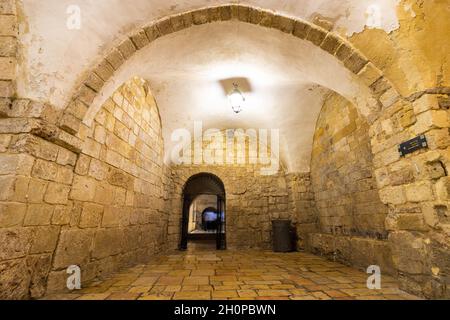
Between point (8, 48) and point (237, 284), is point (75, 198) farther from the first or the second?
point (237, 284)

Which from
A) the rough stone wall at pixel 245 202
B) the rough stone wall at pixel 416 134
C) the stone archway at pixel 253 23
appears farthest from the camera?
the rough stone wall at pixel 245 202

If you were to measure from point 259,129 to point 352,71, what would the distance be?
3546mm

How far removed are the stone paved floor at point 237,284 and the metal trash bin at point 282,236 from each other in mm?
1782

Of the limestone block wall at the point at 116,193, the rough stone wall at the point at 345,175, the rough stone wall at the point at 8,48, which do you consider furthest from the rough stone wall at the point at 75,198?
the rough stone wall at the point at 345,175

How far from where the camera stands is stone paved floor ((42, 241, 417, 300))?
6.84 feet

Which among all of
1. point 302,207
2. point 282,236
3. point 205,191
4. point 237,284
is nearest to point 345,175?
point 302,207

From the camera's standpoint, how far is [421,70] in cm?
207

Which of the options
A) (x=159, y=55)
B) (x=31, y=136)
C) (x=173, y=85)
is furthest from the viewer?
(x=173, y=85)

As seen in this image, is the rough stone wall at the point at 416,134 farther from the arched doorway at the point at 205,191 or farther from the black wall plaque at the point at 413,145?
the arched doorway at the point at 205,191

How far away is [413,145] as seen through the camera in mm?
2045

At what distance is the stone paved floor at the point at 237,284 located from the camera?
2.08 metres

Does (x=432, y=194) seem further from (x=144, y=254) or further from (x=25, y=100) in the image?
(x=144, y=254)

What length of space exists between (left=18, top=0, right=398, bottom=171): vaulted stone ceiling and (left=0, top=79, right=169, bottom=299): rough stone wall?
0.43 meters
